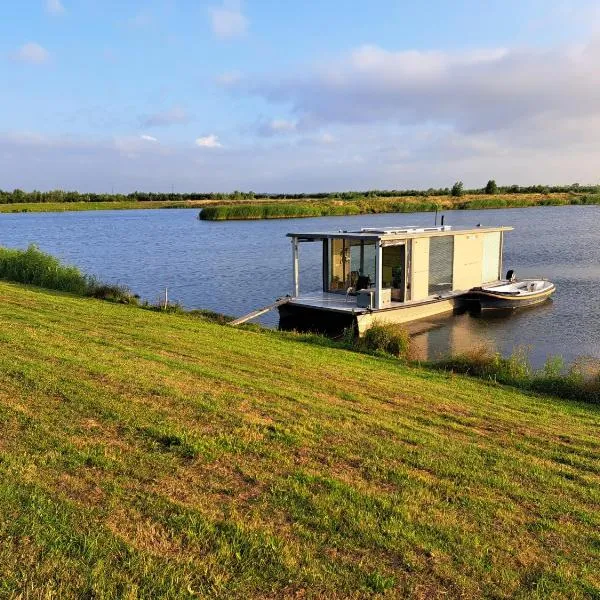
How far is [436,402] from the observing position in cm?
859

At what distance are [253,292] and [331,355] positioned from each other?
14.2m

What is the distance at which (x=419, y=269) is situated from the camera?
20078 millimetres

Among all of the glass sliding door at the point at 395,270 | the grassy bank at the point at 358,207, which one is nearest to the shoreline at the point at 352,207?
the grassy bank at the point at 358,207

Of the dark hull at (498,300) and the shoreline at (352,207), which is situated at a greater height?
the shoreline at (352,207)

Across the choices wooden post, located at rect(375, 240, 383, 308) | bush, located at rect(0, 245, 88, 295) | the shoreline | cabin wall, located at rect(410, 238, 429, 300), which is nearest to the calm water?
cabin wall, located at rect(410, 238, 429, 300)

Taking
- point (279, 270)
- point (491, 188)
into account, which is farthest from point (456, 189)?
point (279, 270)

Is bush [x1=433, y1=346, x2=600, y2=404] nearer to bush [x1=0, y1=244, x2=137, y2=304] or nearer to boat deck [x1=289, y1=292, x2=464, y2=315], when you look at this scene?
boat deck [x1=289, y1=292, x2=464, y2=315]

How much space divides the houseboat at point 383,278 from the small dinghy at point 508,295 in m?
0.55

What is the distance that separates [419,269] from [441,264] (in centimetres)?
192

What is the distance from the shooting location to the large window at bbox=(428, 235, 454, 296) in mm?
21094

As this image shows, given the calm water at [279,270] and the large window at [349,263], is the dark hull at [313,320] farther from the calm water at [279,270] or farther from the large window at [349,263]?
the large window at [349,263]

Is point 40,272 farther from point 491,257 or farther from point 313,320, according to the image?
point 491,257

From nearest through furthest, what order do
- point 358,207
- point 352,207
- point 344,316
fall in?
point 344,316
point 352,207
point 358,207

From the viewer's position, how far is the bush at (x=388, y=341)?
14285 mm
